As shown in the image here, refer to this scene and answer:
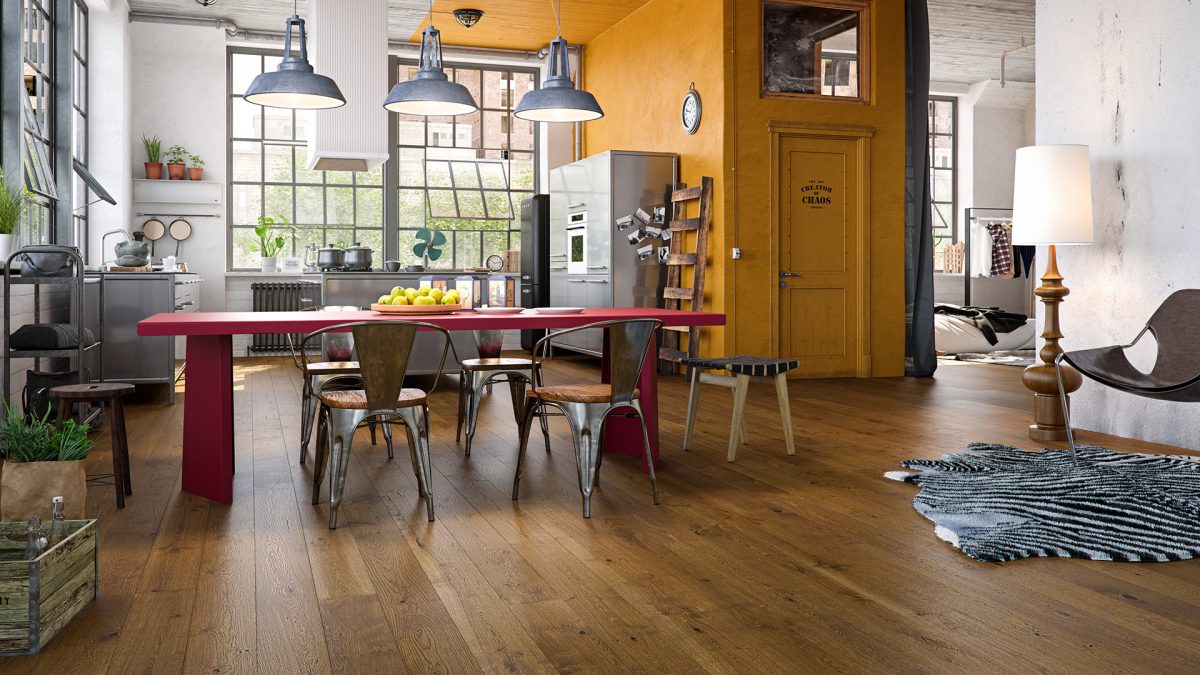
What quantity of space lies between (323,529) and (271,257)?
7552 mm


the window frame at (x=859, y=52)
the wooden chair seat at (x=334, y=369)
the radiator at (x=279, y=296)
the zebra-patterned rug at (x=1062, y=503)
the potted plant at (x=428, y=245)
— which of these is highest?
the window frame at (x=859, y=52)

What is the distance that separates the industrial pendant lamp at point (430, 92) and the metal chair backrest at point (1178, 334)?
3.27 meters

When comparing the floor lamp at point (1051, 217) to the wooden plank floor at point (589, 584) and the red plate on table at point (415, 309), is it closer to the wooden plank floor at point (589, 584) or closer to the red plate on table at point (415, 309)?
the wooden plank floor at point (589, 584)

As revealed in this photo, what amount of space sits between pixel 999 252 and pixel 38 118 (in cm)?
1060

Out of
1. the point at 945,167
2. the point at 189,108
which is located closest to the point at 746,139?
the point at 189,108

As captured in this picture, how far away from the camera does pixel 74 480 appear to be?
2.89m

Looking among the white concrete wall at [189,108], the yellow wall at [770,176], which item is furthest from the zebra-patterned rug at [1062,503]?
the white concrete wall at [189,108]

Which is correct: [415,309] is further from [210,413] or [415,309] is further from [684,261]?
[684,261]

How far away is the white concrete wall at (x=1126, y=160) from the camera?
4.75 meters

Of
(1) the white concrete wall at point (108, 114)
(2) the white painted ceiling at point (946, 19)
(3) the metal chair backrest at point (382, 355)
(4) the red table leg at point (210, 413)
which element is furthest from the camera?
(2) the white painted ceiling at point (946, 19)

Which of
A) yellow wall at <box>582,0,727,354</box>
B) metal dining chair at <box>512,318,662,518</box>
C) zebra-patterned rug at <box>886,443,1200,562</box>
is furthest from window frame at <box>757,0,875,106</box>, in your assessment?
metal dining chair at <box>512,318,662,518</box>

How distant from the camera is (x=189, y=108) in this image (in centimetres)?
1004

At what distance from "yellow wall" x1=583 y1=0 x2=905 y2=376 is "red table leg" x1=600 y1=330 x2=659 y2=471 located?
295 cm

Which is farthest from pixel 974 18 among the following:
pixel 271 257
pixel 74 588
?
pixel 74 588
